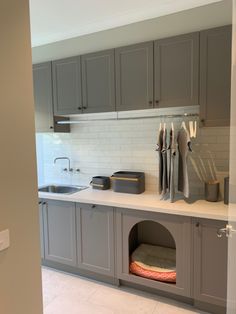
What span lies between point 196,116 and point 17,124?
5.97ft

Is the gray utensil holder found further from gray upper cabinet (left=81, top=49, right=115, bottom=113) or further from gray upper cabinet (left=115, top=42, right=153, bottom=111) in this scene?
gray upper cabinet (left=81, top=49, right=115, bottom=113)

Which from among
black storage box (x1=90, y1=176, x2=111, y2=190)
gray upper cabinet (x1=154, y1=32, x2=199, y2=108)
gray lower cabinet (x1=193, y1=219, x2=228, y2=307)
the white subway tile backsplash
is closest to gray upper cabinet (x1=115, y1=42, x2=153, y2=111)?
gray upper cabinet (x1=154, y1=32, x2=199, y2=108)

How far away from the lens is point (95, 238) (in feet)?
8.26

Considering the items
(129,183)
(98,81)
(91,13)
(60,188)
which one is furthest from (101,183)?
(91,13)

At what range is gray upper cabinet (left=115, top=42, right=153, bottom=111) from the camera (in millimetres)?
2355

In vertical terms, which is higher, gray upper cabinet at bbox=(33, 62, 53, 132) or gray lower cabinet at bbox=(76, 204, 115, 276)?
gray upper cabinet at bbox=(33, 62, 53, 132)

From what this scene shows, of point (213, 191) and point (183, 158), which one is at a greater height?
point (183, 158)

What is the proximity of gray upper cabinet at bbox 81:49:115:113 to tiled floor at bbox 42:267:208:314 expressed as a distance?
1.88 m

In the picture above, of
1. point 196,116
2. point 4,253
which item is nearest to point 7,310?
point 4,253

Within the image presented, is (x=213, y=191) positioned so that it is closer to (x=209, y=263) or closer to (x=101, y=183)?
(x=209, y=263)

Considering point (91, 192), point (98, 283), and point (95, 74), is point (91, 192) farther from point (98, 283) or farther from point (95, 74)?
point (95, 74)

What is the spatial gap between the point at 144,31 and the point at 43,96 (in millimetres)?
1417

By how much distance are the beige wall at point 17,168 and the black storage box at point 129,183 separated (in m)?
1.40

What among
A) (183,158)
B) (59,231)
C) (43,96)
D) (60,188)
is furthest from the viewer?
(60,188)
